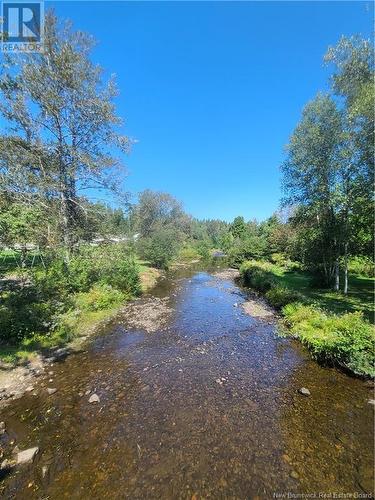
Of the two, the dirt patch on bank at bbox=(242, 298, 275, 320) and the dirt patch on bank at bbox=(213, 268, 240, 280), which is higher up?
the dirt patch on bank at bbox=(213, 268, 240, 280)

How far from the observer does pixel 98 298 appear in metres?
14.6

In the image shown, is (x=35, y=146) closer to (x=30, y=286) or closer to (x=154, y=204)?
(x=30, y=286)

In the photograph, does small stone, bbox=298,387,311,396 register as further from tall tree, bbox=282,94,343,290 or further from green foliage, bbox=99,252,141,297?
green foliage, bbox=99,252,141,297

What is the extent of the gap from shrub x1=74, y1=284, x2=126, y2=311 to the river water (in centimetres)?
450

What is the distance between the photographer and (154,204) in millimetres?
58812

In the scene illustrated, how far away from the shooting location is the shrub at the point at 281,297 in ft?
46.3

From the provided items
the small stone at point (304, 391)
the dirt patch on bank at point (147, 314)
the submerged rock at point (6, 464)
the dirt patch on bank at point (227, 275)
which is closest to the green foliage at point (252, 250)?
the dirt patch on bank at point (227, 275)

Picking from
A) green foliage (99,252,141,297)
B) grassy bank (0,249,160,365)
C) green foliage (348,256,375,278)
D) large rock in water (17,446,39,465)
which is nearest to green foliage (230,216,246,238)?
green foliage (348,256,375,278)

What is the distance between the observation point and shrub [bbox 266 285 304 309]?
1411 cm

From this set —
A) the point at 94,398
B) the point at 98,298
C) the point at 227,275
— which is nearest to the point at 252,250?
the point at 227,275

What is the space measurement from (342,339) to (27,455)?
9000 millimetres

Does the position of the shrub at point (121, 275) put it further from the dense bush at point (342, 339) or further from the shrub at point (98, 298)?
the dense bush at point (342, 339)

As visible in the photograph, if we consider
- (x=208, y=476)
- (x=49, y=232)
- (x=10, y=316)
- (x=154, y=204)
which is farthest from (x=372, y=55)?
(x=154, y=204)

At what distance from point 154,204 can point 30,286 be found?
48846 mm
